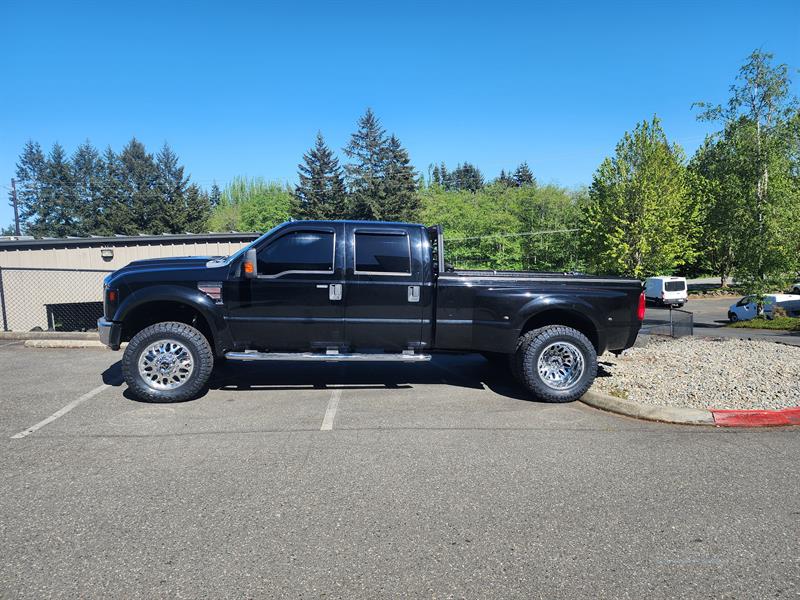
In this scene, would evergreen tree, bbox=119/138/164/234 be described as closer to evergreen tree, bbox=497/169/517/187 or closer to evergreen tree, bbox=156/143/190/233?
evergreen tree, bbox=156/143/190/233

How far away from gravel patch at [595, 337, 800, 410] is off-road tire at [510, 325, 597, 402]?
0.41 metres

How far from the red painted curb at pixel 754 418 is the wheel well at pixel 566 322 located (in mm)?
1466

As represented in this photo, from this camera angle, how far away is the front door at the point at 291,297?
19.9 feet

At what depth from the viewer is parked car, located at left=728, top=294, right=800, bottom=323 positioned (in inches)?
1085

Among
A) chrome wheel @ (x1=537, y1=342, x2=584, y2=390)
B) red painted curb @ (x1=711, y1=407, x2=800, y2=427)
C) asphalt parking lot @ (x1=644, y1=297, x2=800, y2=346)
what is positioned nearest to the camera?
red painted curb @ (x1=711, y1=407, x2=800, y2=427)

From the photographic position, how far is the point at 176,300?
5.96m

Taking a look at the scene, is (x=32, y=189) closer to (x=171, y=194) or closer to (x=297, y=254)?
(x=171, y=194)

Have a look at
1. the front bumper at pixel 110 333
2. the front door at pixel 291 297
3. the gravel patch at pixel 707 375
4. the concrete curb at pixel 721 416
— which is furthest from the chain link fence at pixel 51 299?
the concrete curb at pixel 721 416

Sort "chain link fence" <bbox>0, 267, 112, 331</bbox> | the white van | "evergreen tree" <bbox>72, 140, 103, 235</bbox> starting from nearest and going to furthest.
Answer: "chain link fence" <bbox>0, 267, 112, 331</bbox>, the white van, "evergreen tree" <bbox>72, 140, 103, 235</bbox>

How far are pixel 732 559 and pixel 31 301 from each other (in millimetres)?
21317

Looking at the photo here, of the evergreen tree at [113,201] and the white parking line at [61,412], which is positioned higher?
the evergreen tree at [113,201]

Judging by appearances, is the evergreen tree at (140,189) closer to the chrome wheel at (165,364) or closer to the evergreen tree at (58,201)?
the evergreen tree at (58,201)

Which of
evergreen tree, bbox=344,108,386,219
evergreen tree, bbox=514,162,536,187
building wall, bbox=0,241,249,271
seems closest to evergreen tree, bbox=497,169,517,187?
evergreen tree, bbox=514,162,536,187

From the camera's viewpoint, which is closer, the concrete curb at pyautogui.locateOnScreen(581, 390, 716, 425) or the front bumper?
the concrete curb at pyautogui.locateOnScreen(581, 390, 716, 425)
